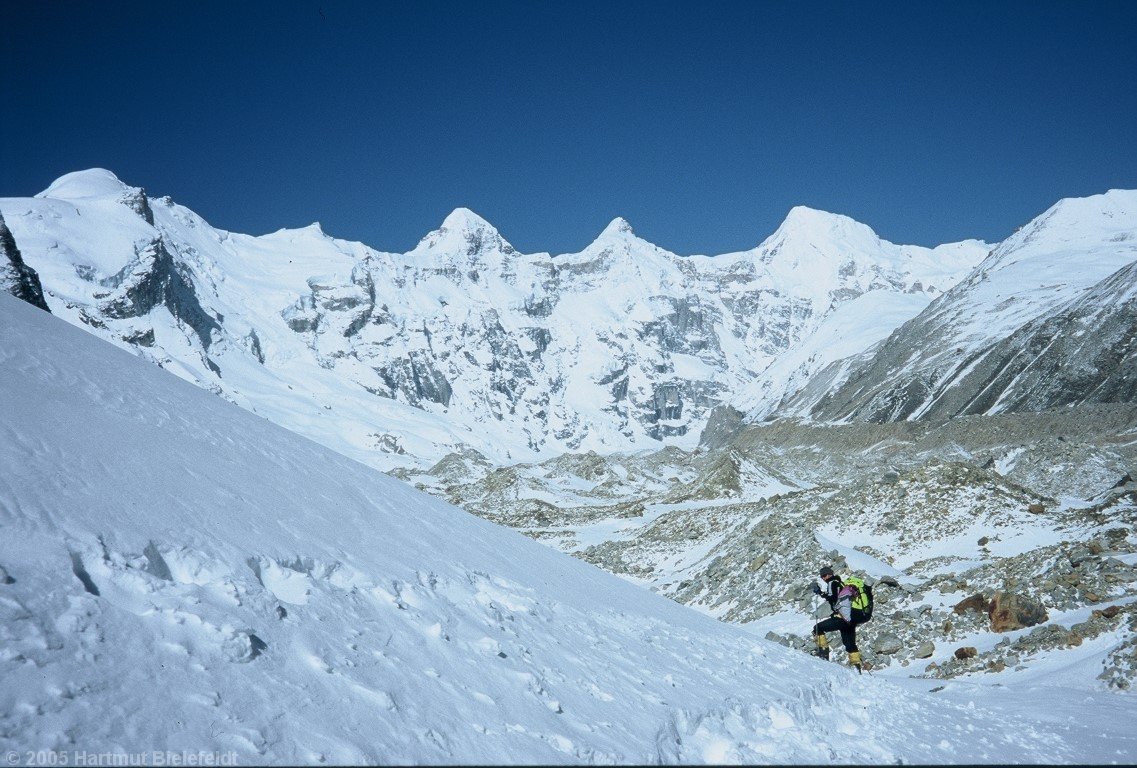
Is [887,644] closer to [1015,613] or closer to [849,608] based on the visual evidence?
[1015,613]

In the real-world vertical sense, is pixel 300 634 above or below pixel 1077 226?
below

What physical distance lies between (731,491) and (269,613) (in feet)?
154

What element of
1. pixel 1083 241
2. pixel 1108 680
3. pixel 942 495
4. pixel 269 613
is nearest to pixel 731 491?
pixel 942 495

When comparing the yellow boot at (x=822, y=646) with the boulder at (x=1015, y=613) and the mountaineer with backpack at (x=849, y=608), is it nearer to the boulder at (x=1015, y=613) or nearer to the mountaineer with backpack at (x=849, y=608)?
the mountaineer with backpack at (x=849, y=608)

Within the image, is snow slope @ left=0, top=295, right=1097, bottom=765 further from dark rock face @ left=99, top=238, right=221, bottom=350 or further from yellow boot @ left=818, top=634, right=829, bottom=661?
dark rock face @ left=99, top=238, right=221, bottom=350

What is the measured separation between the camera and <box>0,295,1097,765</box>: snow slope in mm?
3988

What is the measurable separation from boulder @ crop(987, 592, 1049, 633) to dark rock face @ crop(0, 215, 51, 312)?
3105cm

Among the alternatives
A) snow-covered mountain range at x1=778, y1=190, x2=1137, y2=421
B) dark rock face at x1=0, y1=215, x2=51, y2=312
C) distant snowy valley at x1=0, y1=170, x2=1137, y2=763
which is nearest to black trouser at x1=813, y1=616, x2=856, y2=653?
distant snowy valley at x1=0, y1=170, x2=1137, y2=763

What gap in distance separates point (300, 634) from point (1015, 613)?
→ 13119 mm

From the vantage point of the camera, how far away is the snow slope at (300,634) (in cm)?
399

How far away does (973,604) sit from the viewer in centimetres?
1405

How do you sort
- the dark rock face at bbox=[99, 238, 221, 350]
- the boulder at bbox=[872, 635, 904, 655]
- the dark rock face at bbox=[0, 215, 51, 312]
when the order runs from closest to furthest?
the boulder at bbox=[872, 635, 904, 655] < the dark rock face at bbox=[0, 215, 51, 312] < the dark rock face at bbox=[99, 238, 221, 350]

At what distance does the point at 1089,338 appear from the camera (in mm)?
68625

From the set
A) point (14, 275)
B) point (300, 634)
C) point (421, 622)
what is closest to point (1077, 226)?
point (14, 275)
